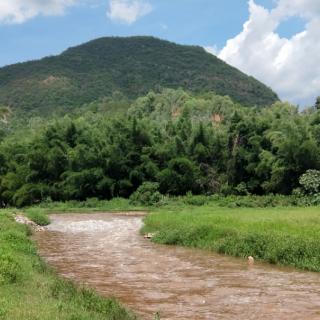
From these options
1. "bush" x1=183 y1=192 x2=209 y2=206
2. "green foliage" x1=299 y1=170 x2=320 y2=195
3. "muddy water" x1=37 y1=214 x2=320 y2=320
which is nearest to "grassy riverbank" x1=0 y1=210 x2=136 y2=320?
"muddy water" x1=37 y1=214 x2=320 y2=320

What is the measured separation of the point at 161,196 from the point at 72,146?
529 inches

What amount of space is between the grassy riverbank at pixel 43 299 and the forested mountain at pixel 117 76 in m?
99.8

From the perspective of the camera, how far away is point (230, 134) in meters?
51.2

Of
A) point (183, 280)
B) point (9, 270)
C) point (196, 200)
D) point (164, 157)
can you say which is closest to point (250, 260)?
point (183, 280)

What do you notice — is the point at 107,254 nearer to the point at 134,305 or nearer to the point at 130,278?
the point at 130,278

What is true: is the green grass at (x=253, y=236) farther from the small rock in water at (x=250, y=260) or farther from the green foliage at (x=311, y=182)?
the green foliage at (x=311, y=182)

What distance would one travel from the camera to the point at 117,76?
448 feet

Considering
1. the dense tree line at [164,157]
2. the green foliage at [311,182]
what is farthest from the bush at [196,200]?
the green foliage at [311,182]

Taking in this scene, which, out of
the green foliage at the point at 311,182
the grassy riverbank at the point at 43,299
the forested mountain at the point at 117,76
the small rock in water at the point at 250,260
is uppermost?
the forested mountain at the point at 117,76

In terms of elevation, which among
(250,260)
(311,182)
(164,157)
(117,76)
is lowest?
(250,260)

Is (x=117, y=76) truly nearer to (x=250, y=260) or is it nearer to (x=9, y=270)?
(x=250, y=260)

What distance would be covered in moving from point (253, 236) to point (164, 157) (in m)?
31.3

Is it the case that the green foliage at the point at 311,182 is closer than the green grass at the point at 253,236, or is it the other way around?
the green grass at the point at 253,236

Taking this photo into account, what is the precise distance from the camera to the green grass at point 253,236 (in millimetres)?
19266
